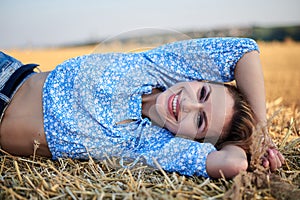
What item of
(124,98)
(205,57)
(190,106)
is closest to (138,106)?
(124,98)

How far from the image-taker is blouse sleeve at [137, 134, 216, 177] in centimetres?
174

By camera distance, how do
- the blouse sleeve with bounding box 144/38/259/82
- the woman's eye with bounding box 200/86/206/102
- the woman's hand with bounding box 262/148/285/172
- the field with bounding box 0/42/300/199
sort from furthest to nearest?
the blouse sleeve with bounding box 144/38/259/82 < the woman's eye with bounding box 200/86/206/102 < the woman's hand with bounding box 262/148/285/172 < the field with bounding box 0/42/300/199

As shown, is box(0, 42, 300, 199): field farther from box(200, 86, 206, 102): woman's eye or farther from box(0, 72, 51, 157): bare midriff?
box(200, 86, 206, 102): woman's eye

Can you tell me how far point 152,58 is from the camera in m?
2.09

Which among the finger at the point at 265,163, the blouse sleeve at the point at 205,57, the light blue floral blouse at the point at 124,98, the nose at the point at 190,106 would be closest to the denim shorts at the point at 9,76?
the light blue floral blouse at the point at 124,98

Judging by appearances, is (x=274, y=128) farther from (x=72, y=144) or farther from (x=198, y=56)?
(x=72, y=144)

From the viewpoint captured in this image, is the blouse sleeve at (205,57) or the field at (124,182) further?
the blouse sleeve at (205,57)

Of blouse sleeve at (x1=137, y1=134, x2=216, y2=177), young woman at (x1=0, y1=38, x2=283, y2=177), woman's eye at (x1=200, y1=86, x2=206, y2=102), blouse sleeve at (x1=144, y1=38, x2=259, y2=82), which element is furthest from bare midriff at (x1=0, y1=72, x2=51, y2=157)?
woman's eye at (x1=200, y1=86, x2=206, y2=102)

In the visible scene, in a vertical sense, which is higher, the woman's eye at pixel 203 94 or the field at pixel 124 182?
the woman's eye at pixel 203 94

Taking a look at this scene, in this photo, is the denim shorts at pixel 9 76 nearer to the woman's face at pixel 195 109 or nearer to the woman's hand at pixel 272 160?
the woman's face at pixel 195 109

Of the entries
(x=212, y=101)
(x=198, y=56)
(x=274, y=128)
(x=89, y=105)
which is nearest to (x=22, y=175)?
(x=89, y=105)

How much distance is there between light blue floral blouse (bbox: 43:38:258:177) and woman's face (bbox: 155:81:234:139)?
71 millimetres

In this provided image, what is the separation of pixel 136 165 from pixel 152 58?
22.7 inches

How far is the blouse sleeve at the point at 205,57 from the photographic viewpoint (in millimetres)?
2025
